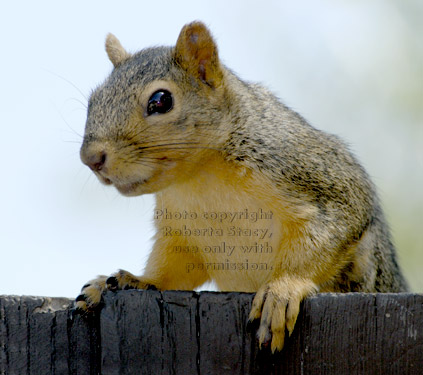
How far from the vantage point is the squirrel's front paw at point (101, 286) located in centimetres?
225

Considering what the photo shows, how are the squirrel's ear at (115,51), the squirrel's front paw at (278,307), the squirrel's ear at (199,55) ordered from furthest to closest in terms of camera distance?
1. the squirrel's ear at (115,51)
2. the squirrel's ear at (199,55)
3. the squirrel's front paw at (278,307)

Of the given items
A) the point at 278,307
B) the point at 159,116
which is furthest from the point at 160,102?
the point at 278,307

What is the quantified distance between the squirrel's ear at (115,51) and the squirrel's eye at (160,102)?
0.60m

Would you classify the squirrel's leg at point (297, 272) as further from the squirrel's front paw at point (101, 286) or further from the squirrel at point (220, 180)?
the squirrel's front paw at point (101, 286)

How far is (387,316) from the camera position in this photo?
206 cm

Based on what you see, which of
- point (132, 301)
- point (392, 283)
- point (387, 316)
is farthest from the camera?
point (392, 283)

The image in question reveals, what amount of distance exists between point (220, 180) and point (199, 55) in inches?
23.5

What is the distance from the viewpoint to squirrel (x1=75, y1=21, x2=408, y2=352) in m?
2.79

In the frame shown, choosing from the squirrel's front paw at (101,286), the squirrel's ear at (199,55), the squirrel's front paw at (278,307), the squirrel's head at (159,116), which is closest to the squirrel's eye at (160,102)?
the squirrel's head at (159,116)

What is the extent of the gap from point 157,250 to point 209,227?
371 millimetres

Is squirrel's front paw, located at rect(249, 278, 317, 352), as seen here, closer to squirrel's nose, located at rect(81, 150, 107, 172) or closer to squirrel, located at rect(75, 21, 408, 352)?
squirrel, located at rect(75, 21, 408, 352)

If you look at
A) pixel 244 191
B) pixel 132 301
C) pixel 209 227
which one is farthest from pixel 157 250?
pixel 132 301

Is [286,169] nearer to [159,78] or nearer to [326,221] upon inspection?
[326,221]

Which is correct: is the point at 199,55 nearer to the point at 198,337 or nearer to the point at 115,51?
the point at 115,51
